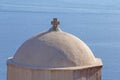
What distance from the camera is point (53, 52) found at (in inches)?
175

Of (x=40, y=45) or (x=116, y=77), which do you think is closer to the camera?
(x=40, y=45)

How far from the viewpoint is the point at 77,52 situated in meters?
4.55

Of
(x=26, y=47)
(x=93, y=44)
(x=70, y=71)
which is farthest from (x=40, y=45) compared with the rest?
(x=93, y=44)

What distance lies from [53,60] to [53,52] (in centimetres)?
10

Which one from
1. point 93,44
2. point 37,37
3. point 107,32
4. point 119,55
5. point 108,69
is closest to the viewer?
point 37,37

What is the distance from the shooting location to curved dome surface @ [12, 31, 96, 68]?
440 cm

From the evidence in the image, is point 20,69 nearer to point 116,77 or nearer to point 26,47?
point 26,47

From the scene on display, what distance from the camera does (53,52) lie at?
4438mm

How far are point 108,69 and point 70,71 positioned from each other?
22.9 meters

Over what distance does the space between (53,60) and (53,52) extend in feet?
0.32

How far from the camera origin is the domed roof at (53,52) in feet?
14.4

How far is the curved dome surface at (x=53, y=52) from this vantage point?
173 inches

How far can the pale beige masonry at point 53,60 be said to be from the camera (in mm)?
4340

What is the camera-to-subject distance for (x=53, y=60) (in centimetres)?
439
